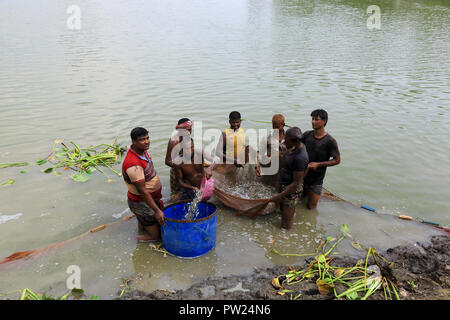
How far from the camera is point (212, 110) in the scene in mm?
9398

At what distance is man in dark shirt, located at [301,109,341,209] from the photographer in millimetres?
4438

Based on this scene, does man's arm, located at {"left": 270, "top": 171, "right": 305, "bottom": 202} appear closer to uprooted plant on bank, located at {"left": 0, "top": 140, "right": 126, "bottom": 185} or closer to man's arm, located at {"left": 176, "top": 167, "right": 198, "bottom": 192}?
man's arm, located at {"left": 176, "top": 167, "right": 198, "bottom": 192}

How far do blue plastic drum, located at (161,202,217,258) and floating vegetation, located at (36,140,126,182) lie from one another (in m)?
2.83

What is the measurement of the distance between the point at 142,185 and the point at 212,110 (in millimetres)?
6167

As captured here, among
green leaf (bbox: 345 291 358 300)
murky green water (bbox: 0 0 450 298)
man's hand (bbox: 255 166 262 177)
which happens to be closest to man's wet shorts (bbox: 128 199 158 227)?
murky green water (bbox: 0 0 450 298)

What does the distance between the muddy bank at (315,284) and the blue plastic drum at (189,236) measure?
0.43 metres

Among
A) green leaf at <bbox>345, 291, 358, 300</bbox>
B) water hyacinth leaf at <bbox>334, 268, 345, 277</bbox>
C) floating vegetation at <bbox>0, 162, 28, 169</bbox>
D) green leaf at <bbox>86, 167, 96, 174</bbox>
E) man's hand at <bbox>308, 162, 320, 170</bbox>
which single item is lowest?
green leaf at <bbox>345, 291, 358, 300</bbox>

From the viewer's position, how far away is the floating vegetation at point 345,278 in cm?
318

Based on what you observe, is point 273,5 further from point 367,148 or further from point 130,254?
point 130,254

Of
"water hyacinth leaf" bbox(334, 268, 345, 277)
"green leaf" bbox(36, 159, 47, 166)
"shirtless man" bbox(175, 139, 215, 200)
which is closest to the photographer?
"water hyacinth leaf" bbox(334, 268, 345, 277)

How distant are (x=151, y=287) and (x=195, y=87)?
29.3 ft

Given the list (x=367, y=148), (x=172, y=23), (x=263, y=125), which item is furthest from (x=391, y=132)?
(x=172, y=23)

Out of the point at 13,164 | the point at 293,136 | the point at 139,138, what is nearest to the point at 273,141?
the point at 293,136

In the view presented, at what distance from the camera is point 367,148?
7309 mm
